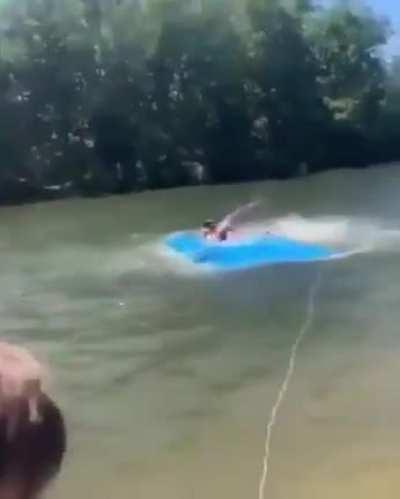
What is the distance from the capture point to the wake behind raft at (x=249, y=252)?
14373 millimetres

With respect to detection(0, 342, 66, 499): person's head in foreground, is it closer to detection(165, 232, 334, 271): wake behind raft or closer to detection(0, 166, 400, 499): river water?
detection(0, 166, 400, 499): river water

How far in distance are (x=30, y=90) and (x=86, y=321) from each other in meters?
22.3

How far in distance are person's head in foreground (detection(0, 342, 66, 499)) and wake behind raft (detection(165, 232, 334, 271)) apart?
13193 mm

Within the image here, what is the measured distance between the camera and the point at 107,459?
6535 mm

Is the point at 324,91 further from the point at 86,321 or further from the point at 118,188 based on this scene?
the point at 86,321

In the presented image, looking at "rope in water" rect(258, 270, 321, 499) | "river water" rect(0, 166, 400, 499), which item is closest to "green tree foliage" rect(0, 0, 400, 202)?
"river water" rect(0, 166, 400, 499)

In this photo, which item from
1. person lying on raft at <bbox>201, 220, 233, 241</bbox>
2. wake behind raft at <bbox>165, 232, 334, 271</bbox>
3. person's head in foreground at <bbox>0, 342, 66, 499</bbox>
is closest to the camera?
person's head in foreground at <bbox>0, 342, 66, 499</bbox>

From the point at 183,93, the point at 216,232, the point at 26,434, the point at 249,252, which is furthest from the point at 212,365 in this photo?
the point at 183,93

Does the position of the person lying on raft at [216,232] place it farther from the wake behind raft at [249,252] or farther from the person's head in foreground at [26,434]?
the person's head in foreground at [26,434]

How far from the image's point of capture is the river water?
6.18 m

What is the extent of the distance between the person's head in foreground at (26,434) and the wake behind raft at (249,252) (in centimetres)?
1319

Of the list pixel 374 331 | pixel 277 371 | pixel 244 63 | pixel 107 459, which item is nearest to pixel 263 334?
pixel 374 331

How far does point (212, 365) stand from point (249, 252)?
614 centimetres

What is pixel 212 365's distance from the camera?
28.2 feet
